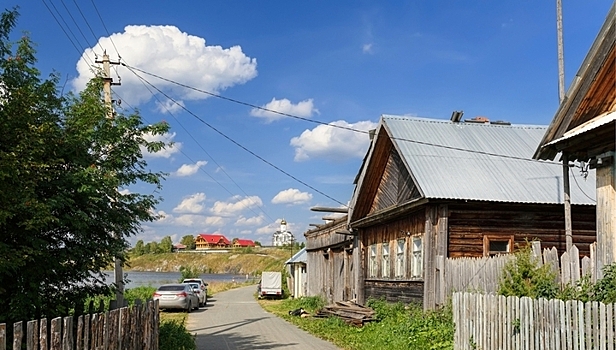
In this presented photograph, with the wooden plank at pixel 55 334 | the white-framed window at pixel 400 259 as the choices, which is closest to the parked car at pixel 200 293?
the white-framed window at pixel 400 259

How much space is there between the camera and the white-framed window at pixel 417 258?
712 inches

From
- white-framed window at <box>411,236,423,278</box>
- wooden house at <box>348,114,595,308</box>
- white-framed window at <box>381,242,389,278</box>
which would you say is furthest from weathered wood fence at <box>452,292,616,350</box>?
white-framed window at <box>381,242,389,278</box>

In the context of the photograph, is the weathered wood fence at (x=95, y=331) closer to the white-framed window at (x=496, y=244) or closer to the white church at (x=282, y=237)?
the white-framed window at (x=496, y=244)

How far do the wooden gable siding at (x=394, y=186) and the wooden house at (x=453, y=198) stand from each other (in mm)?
33

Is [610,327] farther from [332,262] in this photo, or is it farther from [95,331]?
[332,262]

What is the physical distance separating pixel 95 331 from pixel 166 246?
379ft

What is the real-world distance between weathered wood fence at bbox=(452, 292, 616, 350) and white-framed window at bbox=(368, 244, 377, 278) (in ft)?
35.0

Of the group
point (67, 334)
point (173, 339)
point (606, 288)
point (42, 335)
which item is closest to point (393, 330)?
point (173, 339)

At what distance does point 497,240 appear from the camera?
17141 mm

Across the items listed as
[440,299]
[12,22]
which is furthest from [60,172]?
[440,299]

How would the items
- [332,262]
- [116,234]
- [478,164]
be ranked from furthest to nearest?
[332,262], [478,164], [116,234]

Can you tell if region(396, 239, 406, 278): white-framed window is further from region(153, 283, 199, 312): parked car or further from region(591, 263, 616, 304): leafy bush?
region(153, 283, 199, 312): parked car

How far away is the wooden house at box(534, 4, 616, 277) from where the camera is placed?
1089 centimetres

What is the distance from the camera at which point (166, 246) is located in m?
120
